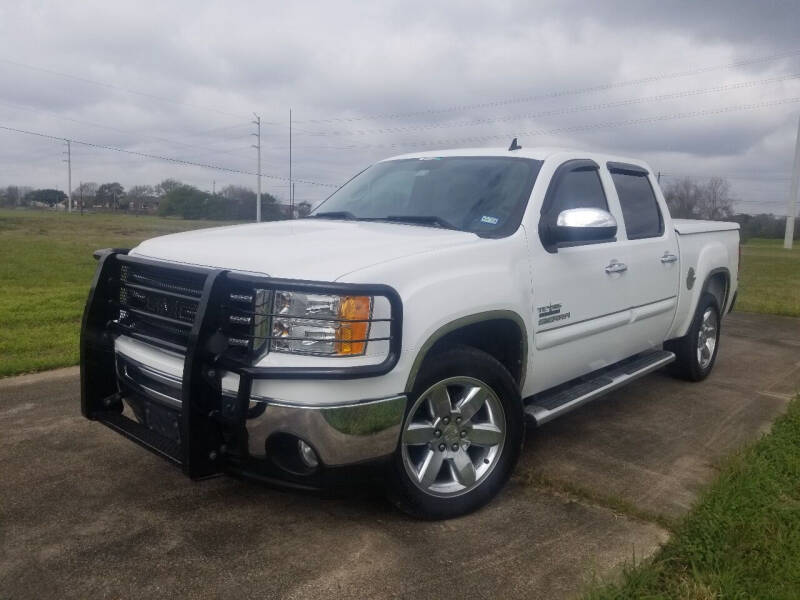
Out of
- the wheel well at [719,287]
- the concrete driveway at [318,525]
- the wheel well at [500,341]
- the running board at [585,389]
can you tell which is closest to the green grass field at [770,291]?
the wheel well at [719,287]

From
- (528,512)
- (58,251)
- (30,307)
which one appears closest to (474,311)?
(528,512)

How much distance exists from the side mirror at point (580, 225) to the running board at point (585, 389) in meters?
0.93

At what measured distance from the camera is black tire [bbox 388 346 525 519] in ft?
10.5

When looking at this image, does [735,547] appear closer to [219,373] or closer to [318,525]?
[318,525]

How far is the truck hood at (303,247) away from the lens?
9.98ft

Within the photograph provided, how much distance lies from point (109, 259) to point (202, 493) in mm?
1336

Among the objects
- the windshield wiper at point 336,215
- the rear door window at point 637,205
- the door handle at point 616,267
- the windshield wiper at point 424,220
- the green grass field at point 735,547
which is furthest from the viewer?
the rear door window at point 637,205

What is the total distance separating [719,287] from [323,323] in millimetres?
4924

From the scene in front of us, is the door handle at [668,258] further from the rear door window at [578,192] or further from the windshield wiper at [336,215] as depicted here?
the windshield wiper at [336,215]

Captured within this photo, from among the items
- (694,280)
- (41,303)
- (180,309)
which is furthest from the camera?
(41,303)

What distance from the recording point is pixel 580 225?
3.78m

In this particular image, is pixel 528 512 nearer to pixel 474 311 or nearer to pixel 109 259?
pixel 474 311

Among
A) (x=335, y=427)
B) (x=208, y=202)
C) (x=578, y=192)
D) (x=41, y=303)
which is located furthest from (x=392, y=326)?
(x=208, y=202)

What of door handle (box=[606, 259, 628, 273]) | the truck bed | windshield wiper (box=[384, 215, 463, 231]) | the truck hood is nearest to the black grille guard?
the truck hood
